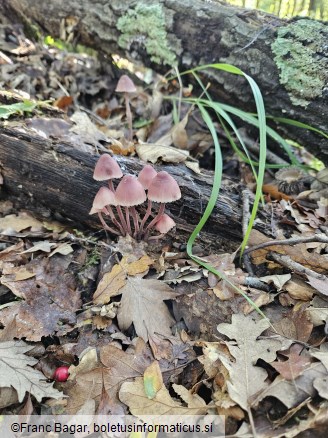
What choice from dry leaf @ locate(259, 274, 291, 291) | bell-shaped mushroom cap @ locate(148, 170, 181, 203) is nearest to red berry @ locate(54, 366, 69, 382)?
bell-shaped mushroom cap @ locate(148, 170, 181, 203)

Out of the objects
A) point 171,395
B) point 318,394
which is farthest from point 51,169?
point 318,394

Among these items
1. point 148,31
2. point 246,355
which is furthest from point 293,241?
point 148,31

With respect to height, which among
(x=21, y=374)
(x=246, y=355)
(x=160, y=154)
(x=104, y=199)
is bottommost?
(x=21, y=374)

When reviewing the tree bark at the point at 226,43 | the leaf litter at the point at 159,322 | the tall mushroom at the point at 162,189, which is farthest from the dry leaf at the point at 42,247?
the tree bark at the point at 226,43

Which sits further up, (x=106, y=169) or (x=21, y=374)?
(x=106, y=169)

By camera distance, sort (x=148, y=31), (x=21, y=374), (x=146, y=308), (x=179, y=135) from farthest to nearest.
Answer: (x=148, y=31) → (x=179, y=135) → (x=146, y=308) → (x=21, y=374)

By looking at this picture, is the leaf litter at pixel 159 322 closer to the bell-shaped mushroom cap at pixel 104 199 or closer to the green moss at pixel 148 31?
the bell-shaped mushroom cap at pixel 104 199

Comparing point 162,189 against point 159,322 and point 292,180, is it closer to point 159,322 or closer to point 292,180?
point 159,322
